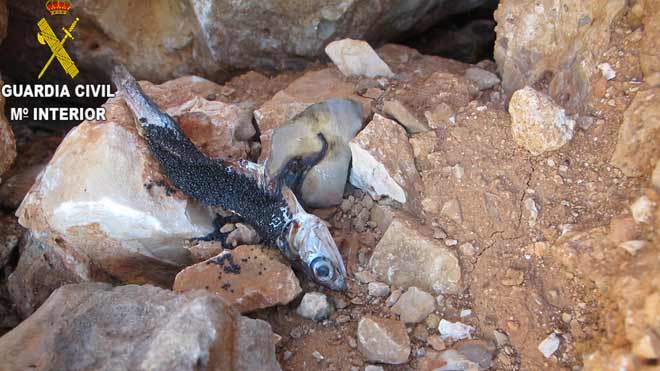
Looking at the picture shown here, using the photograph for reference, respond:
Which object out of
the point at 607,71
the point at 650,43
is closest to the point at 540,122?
the point at 607,71

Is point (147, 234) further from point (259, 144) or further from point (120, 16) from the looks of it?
point (120, 16)

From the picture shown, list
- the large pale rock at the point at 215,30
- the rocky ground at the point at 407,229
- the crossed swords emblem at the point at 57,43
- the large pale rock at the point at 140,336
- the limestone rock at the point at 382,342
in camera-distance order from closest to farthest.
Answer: the large pale rock at the point at 140,336 → the rocky ground at the point at 407,229 → the limestone rock at the point at 382,342 → the large pale rock at the point at 215,30 → the crossed swords emblem at the point at 57,43

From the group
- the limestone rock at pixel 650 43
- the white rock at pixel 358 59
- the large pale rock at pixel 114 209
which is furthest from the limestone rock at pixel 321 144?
the limestone rock at pixel 650 43

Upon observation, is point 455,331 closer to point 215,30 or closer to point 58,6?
point 215,30

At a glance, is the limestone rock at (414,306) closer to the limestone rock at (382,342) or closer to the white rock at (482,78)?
the limestone rock at (382,342)

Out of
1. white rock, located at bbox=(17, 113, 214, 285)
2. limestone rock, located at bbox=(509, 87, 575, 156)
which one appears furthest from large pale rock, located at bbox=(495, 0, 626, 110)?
white rock, located at bbox=(17, 113, 214, 285)

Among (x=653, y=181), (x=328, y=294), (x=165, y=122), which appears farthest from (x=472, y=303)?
(x=165, y=122)
